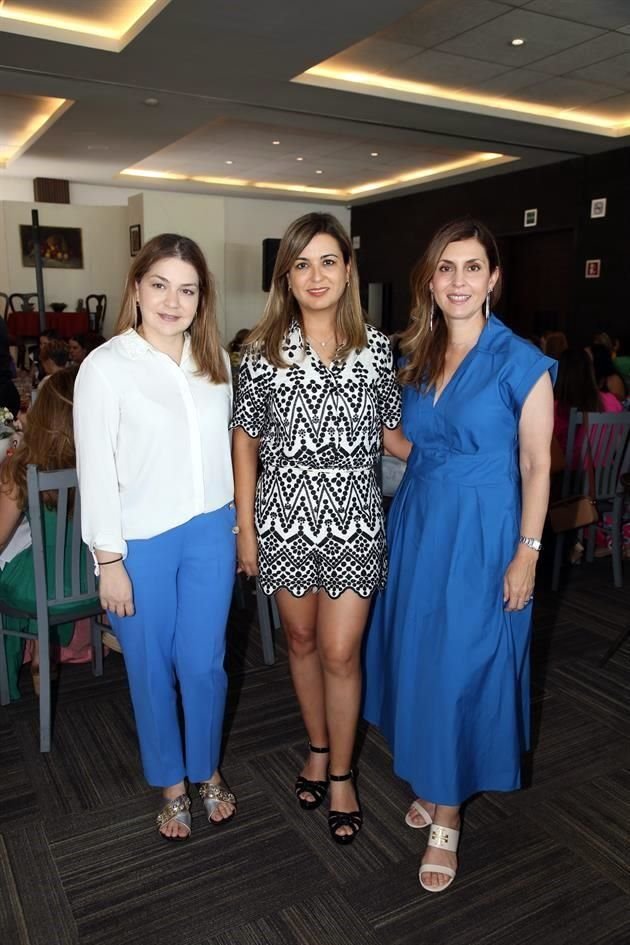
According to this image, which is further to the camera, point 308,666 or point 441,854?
point 308,666

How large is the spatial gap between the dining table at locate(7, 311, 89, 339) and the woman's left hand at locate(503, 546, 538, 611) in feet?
32.1

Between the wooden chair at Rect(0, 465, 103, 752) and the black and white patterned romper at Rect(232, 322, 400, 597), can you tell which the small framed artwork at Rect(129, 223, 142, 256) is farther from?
the black and white patterned romper at Rect(232, 322, 400, 597)

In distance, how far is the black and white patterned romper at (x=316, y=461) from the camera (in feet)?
6.11

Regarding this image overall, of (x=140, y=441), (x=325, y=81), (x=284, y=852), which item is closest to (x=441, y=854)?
(x=284, y=852)

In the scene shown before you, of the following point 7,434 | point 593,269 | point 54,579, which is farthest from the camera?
point 593,269

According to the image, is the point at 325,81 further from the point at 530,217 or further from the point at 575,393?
the point at 530,217

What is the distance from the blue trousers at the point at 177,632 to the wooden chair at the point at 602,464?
95.9 inches

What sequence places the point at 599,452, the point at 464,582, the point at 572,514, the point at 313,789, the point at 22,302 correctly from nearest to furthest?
1. the point at 464,582
2. the point at 313,789
3. the point at 572,514
4. the point at 599,452
5. the point at 22,302

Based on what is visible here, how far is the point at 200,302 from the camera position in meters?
1.94

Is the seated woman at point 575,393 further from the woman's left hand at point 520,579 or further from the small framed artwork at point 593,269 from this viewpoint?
the small framed artwork at point 593,269

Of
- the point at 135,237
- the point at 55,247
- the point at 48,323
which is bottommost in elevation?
the point at 48,323

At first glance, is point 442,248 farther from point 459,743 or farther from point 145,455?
point 459,743

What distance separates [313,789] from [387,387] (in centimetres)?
121

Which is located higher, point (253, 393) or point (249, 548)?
point (253, 393)
